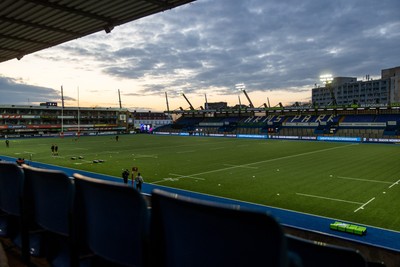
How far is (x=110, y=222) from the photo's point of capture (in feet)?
8.51

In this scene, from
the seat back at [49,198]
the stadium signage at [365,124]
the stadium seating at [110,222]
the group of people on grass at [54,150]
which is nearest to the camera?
the stadium seating at [110,222]

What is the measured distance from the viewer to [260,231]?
1726mm

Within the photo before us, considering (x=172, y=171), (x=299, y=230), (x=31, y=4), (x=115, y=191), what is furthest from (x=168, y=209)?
(x=172, y=171)

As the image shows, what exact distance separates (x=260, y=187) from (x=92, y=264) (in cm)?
1966

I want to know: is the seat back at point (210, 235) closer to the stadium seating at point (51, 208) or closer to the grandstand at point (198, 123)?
the grandstand at point (198, 123)

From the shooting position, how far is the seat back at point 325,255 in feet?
7.22

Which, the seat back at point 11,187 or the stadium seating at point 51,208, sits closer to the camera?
the stadium seating at point 51,208

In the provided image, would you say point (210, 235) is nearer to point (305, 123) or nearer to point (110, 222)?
point (110, 222)

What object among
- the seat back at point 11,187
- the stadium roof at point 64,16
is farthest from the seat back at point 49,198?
the stadium roof at point 64,16

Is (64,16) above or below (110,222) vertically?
above

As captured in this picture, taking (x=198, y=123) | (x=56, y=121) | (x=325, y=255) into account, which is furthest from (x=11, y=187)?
(x=56, y=121)

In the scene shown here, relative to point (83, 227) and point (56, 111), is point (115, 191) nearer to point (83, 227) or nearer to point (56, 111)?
point (83, 227)

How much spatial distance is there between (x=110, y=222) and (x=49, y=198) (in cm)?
108

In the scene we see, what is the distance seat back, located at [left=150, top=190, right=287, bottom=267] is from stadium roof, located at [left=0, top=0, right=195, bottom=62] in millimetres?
8133
